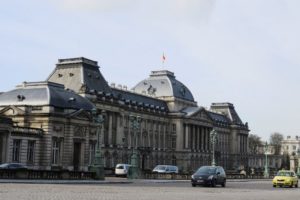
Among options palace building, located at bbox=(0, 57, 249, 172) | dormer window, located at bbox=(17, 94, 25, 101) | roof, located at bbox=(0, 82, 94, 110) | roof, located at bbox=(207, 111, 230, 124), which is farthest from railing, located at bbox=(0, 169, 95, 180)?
roof, located at bbox=(207, 111, 230, 124)

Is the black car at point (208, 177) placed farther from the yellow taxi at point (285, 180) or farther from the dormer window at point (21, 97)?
the dormer window at point (21, 97)

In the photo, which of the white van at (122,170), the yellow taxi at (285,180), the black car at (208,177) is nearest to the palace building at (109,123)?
the white van at (122,170)

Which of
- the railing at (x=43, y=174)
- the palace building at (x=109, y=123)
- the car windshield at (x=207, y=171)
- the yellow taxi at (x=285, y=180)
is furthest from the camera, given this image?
the palace building at (x=109, y=123)

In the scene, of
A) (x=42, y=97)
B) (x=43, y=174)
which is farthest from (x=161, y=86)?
(x=43, y=174)

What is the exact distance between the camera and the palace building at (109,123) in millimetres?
65125

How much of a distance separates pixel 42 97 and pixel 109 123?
3382 cm

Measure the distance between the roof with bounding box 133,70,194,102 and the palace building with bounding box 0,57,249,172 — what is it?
146 mm

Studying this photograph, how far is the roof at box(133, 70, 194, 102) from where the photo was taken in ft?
442

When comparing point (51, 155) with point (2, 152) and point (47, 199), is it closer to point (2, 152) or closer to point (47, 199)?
point (2, 152)

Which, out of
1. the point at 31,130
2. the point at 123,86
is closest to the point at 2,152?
the point at 31,130

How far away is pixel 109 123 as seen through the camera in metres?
102

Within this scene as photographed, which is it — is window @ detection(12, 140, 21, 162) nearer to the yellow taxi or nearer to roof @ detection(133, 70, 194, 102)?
the yellow taxi

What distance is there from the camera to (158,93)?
444 ft

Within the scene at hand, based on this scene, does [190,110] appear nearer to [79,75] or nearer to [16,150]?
[79,75]
